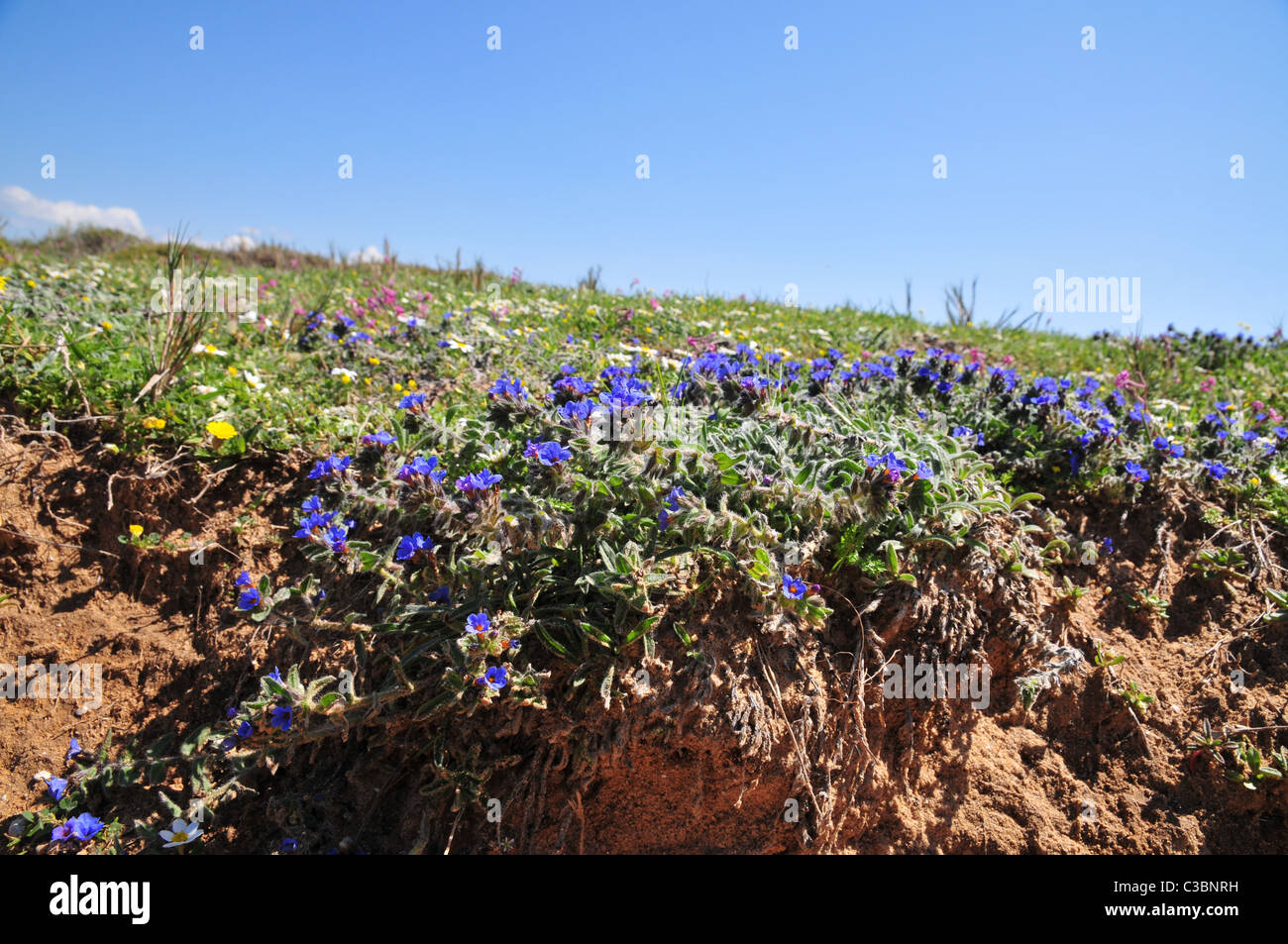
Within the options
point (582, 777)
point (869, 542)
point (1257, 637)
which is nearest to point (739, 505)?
point (869, 542)

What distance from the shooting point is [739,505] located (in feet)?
9.20

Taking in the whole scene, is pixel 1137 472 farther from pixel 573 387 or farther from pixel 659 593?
pixel 573 387

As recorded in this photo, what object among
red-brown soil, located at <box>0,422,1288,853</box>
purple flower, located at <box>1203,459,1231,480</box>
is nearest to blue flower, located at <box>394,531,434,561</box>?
red-brown soil, located at <box>0,422,1288,853</box>

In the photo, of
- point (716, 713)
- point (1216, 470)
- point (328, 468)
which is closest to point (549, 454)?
point (328, 468)

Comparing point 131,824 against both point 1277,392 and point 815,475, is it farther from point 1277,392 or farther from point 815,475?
point 1277,392

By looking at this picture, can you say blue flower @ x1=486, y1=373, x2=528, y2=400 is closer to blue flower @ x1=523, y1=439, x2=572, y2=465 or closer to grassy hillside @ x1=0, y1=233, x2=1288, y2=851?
grassy hillside @ x1=0, y1=233, x2=1288, y2=851

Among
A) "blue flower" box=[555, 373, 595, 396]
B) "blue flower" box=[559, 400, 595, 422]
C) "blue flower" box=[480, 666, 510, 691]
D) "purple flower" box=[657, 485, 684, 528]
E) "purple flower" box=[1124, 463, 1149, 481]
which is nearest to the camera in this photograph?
"blue flower" box=[480, 666, 510, 691]

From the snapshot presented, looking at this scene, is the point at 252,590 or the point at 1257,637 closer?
the point at 252,590

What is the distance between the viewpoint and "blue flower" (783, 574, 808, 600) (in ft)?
8.30

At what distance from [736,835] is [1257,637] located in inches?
102

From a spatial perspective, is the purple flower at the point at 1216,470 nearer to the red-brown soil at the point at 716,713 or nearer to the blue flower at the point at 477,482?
the red-brown soil at the point at 716,713

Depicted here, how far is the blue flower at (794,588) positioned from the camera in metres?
2.53

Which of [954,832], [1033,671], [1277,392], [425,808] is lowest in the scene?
[954,832]

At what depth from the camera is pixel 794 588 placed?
255cm
